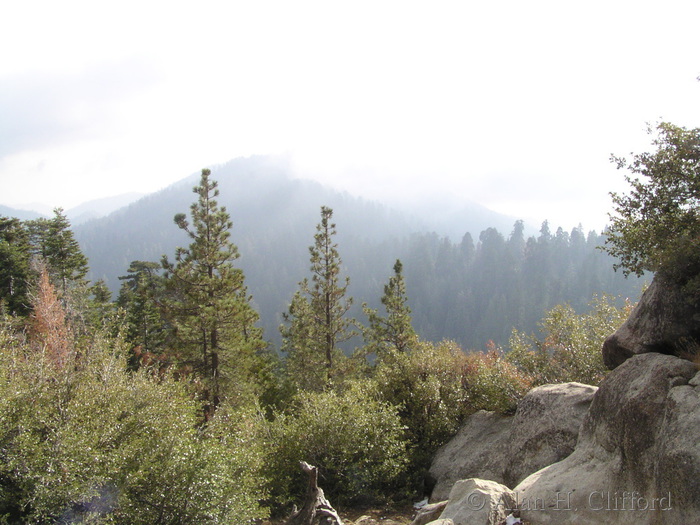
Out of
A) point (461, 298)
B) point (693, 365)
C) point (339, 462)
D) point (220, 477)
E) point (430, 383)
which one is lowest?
point (461, 298)

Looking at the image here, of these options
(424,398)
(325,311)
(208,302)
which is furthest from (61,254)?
(424,398)

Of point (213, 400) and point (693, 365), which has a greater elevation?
point (693, 365)

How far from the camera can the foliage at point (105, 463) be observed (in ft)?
36.2

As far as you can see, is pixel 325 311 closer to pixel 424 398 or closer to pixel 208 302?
pixel 208 302

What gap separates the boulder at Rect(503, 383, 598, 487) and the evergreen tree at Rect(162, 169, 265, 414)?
17128mm

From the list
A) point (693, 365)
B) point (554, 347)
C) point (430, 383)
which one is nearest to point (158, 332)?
point (430, 383)

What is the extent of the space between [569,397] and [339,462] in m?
9.82

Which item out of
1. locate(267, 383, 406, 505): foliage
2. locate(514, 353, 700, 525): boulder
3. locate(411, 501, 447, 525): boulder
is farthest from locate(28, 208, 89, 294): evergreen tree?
locate(514, 353, 700, 525): boulder

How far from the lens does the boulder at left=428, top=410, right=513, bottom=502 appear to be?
16.8m

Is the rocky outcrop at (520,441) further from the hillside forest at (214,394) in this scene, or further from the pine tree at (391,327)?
the pine tree at (391,327)

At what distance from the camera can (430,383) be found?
20.7 meters

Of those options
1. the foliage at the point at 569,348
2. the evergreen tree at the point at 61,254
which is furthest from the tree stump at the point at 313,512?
the evergreen tree at the point at 61,254

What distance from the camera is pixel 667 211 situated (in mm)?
11805

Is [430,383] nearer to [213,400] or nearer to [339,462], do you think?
[339,462]
